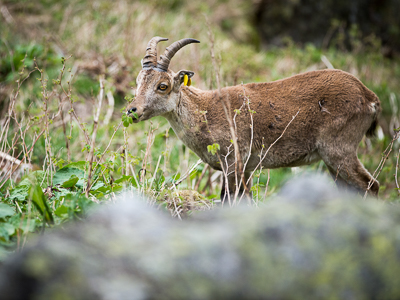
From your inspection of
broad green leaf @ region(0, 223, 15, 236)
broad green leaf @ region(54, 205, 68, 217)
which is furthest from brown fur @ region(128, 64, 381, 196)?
broad green leaf @ region(0, 223, 15, 236)

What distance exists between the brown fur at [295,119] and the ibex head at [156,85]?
0.01m

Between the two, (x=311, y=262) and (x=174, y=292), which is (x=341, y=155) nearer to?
(x=311, y=262)

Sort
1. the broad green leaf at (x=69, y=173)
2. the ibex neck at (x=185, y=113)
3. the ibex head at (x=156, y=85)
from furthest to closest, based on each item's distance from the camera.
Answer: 1. the ibex neck at (x=185, y=113)
2. the ibex head at (x=156, y=85)
3. the broad green leaf at (x=69, y=173)

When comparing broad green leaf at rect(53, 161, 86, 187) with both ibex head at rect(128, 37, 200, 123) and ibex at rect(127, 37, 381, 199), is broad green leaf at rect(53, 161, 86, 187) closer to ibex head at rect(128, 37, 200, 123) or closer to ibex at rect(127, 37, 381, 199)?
ibex head at rect(128, 37, 200, 123)

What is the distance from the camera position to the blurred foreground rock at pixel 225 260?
155 centimetres

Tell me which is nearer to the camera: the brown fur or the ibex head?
the ibex head

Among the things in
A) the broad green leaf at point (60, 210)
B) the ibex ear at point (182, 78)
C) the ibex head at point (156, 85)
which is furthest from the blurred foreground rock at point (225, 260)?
the ibex ear at point (182, 78)

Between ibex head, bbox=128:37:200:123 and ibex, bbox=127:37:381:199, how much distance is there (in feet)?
0.04

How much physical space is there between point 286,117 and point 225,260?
→ 3295mm

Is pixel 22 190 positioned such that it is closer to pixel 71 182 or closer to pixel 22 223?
pixel 71 182

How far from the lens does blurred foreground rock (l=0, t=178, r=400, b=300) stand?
5.10ft

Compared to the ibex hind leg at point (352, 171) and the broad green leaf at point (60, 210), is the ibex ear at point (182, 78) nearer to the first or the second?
the ibex hind leg at point (352, 171)

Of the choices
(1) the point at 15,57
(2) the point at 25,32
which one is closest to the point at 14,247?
(1) the point at 15,57

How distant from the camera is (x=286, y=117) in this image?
463 centimetres
